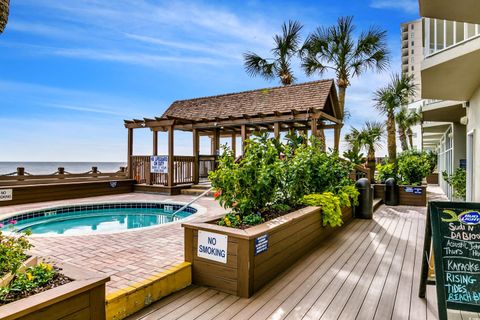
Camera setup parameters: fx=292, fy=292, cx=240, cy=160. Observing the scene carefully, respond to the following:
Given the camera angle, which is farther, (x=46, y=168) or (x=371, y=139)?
(x=46, y=168)

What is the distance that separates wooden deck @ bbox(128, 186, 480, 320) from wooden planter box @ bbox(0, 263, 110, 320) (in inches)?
26.5

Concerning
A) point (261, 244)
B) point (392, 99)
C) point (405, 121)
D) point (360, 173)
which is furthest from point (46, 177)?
point (405, 121)

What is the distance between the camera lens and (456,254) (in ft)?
8.05

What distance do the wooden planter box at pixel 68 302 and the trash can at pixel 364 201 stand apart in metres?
6.03

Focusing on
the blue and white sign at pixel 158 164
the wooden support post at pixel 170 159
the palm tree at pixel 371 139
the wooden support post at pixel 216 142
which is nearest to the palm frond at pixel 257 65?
the wooden support post at pixel 216 142

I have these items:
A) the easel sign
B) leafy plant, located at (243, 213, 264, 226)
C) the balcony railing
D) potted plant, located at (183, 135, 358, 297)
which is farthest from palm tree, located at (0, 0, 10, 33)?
the balcony railing

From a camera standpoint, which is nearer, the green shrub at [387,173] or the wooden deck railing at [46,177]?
the wooden deck railing at [46,177]

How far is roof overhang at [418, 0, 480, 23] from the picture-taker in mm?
3322

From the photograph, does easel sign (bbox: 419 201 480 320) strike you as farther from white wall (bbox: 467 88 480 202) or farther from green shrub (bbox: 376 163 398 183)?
green shrub (bbox: 376 163 398 183)

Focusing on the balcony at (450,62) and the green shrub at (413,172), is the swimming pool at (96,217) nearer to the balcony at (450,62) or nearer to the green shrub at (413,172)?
the balcony at (450,62)

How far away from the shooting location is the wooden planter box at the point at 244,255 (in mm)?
2818

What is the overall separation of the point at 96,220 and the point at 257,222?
5.57m

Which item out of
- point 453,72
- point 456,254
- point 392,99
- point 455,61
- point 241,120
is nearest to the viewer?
point 456,254

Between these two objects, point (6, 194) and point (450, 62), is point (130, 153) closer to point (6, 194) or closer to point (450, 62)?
point (6, 194)
